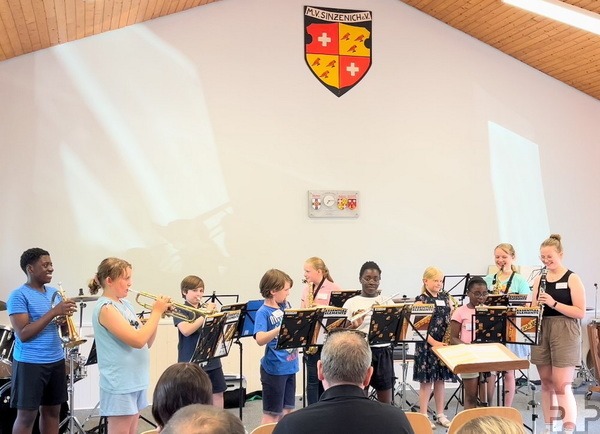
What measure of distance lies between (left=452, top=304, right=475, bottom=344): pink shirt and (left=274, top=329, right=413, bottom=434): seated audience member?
3.47 meters

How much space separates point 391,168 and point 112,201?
3.77m

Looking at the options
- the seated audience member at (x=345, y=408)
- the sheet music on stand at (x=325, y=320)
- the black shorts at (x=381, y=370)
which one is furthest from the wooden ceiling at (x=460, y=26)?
the seated audience member at (x=345, y=408)

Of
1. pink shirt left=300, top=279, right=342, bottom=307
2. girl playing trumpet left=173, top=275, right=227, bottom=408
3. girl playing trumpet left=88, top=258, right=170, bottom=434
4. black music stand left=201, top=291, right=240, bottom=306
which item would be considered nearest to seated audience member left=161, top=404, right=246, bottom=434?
girl playing trumpet left=88, top=258, right=170, bottom=434

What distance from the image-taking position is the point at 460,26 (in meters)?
9.64

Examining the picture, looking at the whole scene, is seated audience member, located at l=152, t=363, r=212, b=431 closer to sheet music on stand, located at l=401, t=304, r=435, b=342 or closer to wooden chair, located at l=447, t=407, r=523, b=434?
wooden chair, located at l=447, t=407, r=523, b=434

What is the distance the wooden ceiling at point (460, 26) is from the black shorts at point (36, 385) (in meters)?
3.42

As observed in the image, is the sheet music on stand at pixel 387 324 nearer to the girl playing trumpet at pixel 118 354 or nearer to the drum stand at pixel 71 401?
the girl playing trumpet at pixel 118 354

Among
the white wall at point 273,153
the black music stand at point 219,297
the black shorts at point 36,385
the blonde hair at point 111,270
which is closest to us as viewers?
the blonde hair at point 111,270

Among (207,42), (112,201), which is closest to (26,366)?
(112,201)

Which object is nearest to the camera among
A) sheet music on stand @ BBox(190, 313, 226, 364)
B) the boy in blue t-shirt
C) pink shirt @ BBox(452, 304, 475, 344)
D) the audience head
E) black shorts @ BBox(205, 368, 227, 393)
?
the audience head

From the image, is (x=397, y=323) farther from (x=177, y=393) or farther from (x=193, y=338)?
(x=177, y=393)

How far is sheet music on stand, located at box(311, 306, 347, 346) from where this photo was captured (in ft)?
17.5

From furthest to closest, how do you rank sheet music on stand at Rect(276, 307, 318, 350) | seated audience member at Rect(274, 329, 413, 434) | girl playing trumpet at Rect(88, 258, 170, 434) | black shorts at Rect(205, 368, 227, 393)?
black shorts at Rect(205, 368, 227, 393)
sheet music on stand at Rect(276, 307, 318, 350)
girl playing trumpet at Rect(88, 258, 170, 434)
seated audience member at Rect(274, 329, 413, 434)

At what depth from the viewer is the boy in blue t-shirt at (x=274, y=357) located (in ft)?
17.3
